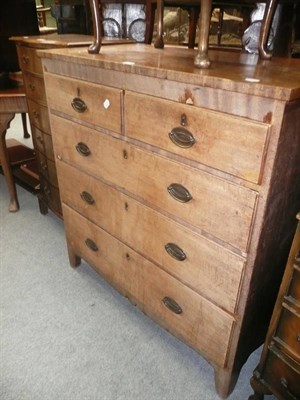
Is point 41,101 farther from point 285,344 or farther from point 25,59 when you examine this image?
point 285,344

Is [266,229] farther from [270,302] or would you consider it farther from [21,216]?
[21,216]

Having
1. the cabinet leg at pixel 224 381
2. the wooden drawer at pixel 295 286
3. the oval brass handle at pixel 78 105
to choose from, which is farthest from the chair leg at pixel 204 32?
the cabinet leg at pixel 224 381

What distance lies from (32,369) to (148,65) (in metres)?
1.20

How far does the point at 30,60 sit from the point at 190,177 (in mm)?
1187

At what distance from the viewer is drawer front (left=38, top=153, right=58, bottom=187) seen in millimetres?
1855

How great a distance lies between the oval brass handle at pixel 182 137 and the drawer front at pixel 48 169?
1128 millimetres

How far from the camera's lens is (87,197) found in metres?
1.37

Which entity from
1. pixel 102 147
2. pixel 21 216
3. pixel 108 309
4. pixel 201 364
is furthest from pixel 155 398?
pixel 21 216

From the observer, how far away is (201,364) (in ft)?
4.24

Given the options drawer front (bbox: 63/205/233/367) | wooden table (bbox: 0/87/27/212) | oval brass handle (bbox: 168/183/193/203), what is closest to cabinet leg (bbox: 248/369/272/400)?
drawer front (bbox: 63/205/233/367)

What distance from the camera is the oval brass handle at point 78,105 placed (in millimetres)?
1153

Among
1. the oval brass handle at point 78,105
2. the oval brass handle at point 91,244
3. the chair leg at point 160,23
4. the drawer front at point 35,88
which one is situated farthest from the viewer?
the drawer front at point 35,88

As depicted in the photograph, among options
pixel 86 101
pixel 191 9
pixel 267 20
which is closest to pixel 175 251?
pixel 86 101

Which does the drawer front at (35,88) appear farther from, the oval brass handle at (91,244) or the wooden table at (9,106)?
the oval brass handle at (91,244)
